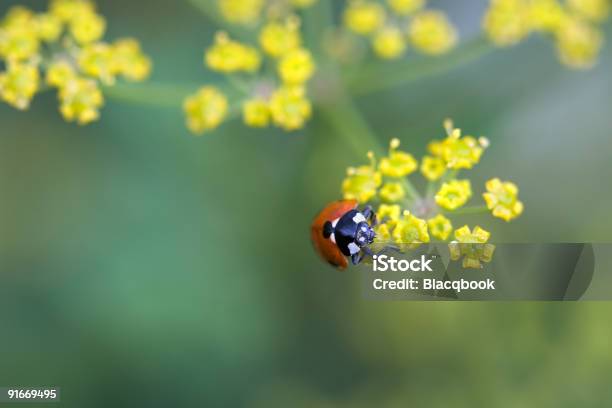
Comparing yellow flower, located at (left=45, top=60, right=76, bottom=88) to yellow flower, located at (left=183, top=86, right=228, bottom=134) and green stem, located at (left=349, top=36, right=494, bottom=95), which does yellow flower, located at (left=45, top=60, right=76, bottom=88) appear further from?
green stem, located at (left=349, top=36, right=494, bottom=95)

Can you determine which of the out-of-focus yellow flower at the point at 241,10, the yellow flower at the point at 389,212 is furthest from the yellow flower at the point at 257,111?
the yellow flower at the point at 389,212

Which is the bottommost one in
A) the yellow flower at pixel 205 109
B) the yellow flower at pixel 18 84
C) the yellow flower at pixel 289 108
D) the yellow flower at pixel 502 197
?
the yellow flower at pixel 502 197

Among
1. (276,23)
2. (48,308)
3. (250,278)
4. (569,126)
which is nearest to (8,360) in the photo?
(48,308)

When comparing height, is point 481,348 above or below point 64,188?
below

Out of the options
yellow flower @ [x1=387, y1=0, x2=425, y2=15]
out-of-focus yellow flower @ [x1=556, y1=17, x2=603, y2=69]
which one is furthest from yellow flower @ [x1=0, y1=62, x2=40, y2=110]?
out-of-focus yellow flower @ [x1=556, y1=17, x2=603, y2=69]

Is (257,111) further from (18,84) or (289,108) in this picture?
(18,84)

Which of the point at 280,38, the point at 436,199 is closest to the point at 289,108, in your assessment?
the point at 280,38

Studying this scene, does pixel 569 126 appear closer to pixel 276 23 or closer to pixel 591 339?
pixel 591 339

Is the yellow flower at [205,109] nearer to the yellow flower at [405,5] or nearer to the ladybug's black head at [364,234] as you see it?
the ladybug's black head at [364,234]
